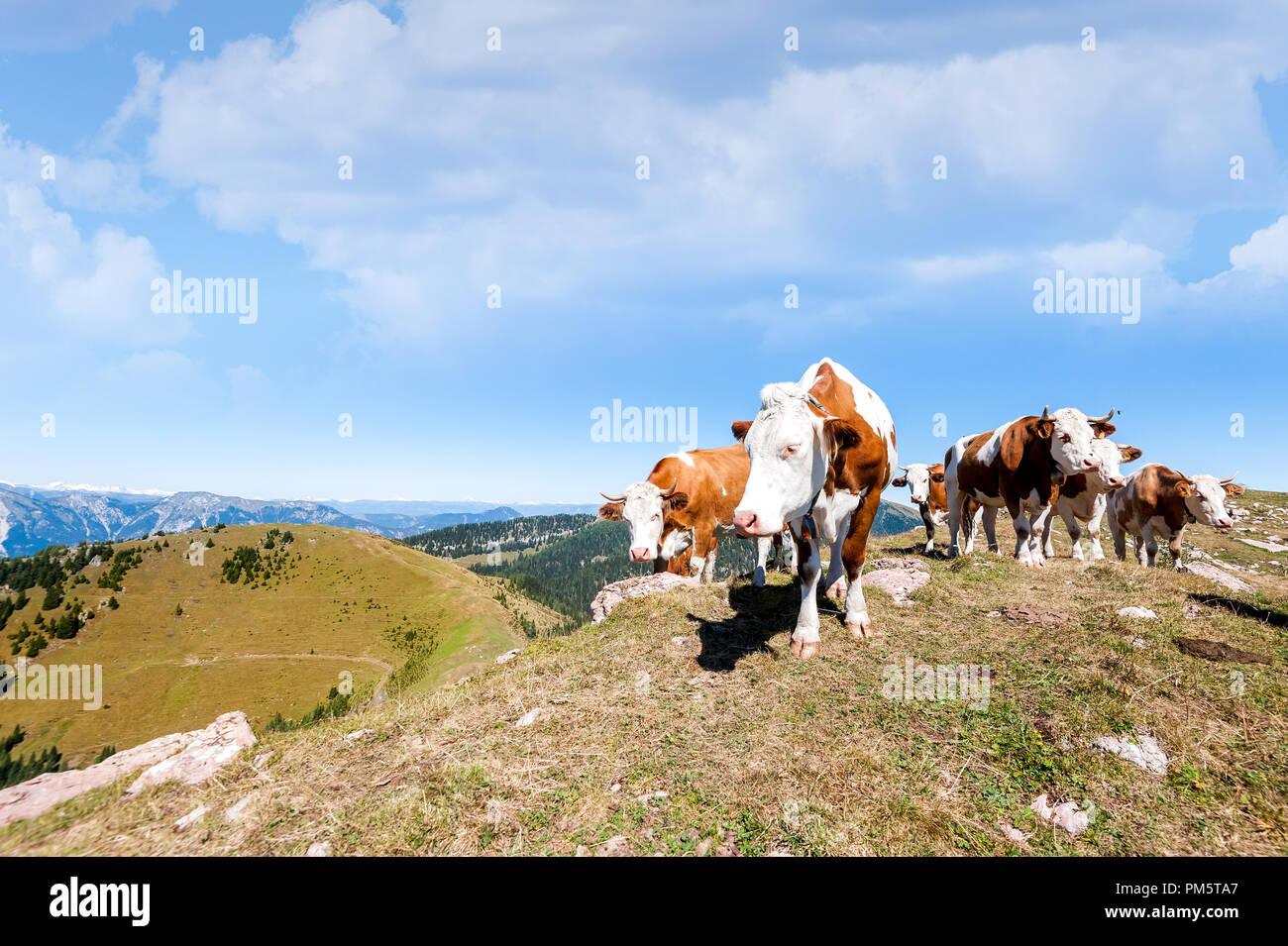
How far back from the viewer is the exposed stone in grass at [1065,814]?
12.1 ft

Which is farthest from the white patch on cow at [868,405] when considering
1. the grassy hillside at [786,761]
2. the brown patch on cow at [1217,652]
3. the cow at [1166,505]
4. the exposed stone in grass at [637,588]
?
the cow at [1166,505]

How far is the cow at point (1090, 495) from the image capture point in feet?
39.3

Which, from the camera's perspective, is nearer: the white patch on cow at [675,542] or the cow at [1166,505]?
the white patch on cow at [675,542]

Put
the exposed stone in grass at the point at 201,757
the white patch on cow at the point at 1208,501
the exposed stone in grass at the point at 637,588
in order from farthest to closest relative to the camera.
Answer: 1. the white patch on cow at the point at 1208,501
2. the exposed stone in grass at the point at 637,588
3. the exposed stone in grass at the point at 201,757

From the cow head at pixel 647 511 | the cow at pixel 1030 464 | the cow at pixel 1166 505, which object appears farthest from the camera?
the cow at pixel 1166 505

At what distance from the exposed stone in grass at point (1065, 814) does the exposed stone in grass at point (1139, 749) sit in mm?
949

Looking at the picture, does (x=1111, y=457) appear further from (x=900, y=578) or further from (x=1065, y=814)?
(x=1065, y=814)

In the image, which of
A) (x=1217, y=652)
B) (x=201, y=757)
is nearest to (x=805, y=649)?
(x=1217, y=652)

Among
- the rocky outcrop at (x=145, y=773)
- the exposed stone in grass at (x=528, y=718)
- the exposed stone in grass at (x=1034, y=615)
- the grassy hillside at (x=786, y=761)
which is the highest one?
the exposed stone in grass at (x=1034, y=615)

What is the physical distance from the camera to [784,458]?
6051 millimetres

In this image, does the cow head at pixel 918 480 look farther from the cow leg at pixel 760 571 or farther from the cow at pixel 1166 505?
the cow leg at pixel 760 571

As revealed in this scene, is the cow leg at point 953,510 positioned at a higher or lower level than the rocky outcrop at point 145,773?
higher

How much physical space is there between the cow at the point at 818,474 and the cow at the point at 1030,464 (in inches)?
210
